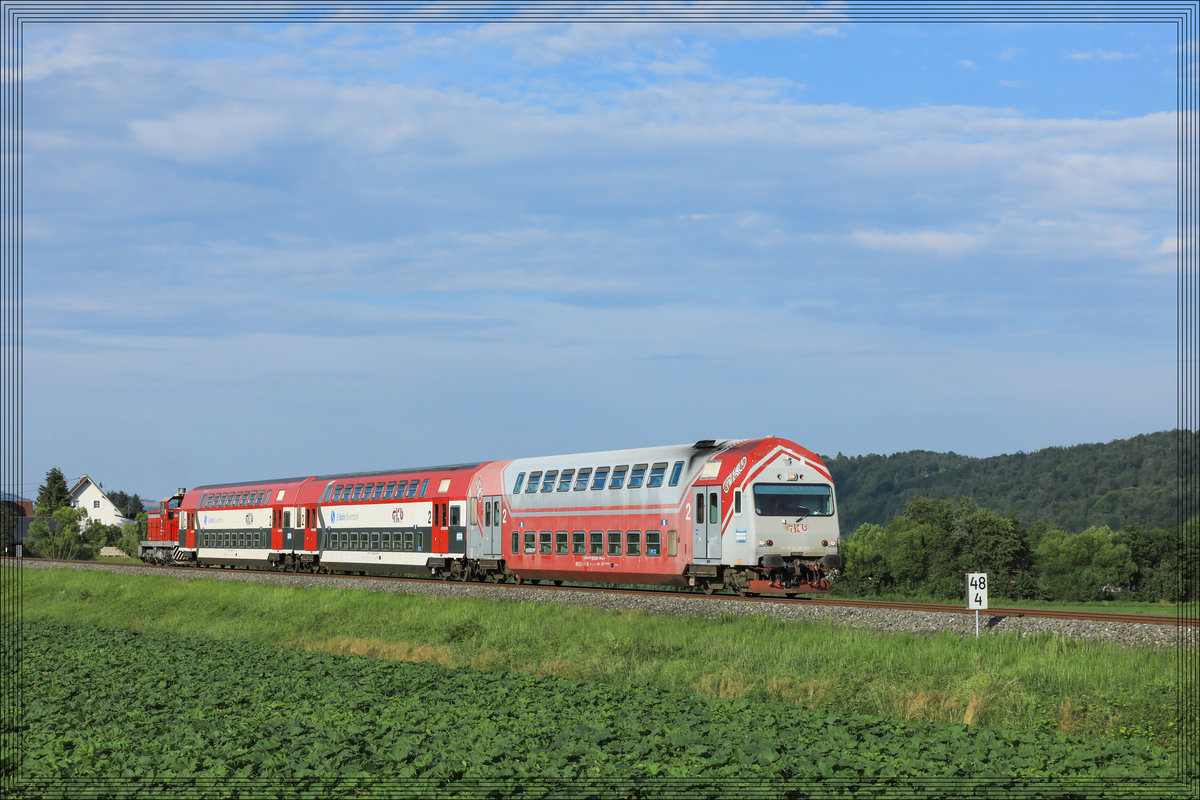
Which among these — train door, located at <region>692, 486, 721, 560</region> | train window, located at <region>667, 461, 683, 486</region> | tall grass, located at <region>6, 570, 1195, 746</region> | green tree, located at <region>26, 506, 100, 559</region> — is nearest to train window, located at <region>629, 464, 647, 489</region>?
train window, located at <region>667, 461, 683, 486</region>

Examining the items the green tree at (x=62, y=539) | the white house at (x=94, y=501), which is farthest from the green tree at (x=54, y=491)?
the green tree at (x=62, y=539)

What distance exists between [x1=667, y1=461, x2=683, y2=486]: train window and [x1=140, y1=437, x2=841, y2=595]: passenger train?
0.10 feet

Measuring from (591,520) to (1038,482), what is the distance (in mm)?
145622

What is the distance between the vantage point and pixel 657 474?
31.4m

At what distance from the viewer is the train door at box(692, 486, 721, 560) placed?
29047 mm

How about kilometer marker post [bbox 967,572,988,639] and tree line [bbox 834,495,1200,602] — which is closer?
kilometer marker post [bbox 967,572,988,639]

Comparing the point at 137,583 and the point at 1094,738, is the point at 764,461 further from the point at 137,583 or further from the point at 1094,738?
the point at 137,583

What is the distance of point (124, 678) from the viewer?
2300 centimetres

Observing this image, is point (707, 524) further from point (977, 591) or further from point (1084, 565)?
point (1084, 565)

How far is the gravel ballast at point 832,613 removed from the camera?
20.0m

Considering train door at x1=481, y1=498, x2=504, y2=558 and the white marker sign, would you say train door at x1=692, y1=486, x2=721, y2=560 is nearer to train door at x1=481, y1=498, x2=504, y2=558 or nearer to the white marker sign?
the white marker sign

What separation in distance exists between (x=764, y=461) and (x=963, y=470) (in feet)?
548

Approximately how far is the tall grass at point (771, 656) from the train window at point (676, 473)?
14.0 ft

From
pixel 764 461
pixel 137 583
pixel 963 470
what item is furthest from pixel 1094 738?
pixel 963 470
